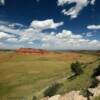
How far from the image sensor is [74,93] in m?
22.6

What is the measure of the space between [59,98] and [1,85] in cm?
3045

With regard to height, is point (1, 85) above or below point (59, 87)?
below

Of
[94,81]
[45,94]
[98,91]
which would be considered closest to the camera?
[98,91]

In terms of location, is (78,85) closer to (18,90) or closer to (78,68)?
(78,68)

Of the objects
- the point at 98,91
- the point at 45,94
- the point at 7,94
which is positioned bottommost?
the point at 7,94

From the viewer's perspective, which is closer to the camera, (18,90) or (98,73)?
(98,73)

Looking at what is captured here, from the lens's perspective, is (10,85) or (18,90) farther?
(10,85)

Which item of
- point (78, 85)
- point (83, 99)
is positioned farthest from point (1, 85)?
point (83, 99)

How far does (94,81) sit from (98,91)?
3.89 metres

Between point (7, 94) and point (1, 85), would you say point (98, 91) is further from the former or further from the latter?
point (1, 85)

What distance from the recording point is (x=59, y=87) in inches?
1155

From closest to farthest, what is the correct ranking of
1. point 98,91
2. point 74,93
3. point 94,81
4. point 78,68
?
point 98,91, point 74,93, point 94,81, point 78,68

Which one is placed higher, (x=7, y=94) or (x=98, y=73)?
(x=98, y=73)

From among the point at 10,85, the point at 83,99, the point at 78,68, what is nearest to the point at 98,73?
the point at 78,68
